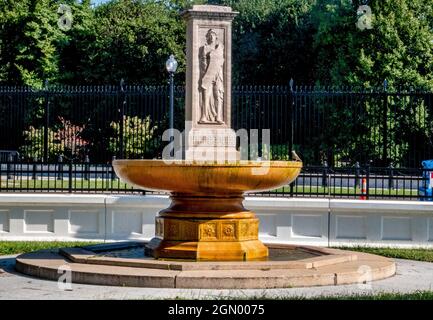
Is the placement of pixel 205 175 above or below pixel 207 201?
above

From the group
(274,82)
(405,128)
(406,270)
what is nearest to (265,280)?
(406,270)

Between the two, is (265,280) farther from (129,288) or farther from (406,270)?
(406,270)

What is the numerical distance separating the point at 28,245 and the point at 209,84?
4.29 m

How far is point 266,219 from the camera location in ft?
50.8

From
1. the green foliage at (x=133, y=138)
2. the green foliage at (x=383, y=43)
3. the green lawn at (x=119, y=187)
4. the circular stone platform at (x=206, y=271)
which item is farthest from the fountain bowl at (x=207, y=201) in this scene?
the green foliage at (x=383, y=43)

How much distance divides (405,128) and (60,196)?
15864 mm

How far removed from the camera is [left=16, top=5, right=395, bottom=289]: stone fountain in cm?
961

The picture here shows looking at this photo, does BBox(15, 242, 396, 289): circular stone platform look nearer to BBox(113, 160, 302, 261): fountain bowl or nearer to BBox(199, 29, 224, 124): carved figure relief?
BBox(113, 160, 302, 261): fountain bowl

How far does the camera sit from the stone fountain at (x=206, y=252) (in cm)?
961

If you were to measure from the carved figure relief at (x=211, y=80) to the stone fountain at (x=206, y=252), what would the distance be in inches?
110

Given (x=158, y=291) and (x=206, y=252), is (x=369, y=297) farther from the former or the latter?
(x=206, y=252)

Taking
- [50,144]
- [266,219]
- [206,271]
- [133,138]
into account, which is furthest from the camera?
[50,144]

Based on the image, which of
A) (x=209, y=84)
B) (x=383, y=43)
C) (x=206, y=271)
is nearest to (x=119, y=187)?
(x=209, y=84)

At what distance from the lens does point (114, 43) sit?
47.0 metres
